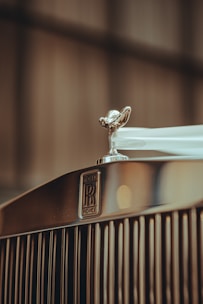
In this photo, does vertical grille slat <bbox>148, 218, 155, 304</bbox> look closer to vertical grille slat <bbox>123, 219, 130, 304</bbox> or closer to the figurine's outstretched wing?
vertical grille slat <bbox>123, 219, 130, 304</bbox>

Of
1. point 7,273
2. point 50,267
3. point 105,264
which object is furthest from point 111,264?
point 7,273

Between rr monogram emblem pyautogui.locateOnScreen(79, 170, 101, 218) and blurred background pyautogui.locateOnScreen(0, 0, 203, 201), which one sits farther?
blurred background pyautogui.locateOnScreen(0, 0, 203, 201)

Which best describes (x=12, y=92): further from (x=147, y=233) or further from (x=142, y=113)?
(x=147, y=233)

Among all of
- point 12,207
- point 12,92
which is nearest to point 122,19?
point 12,92

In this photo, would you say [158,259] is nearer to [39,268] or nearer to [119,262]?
[119,262]

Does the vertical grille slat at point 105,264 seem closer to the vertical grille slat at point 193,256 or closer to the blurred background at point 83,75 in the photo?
the vertical grille slat at point 193,256

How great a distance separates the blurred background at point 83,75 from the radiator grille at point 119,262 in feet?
5.05

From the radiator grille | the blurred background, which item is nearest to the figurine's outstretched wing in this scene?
the radiator grille

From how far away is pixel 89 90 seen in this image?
266 cm

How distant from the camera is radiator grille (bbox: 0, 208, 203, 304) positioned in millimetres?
649

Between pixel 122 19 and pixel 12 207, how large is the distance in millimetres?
2000

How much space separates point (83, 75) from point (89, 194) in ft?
6.40

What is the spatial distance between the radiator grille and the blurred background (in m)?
1.54

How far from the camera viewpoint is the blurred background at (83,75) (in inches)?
98.3
